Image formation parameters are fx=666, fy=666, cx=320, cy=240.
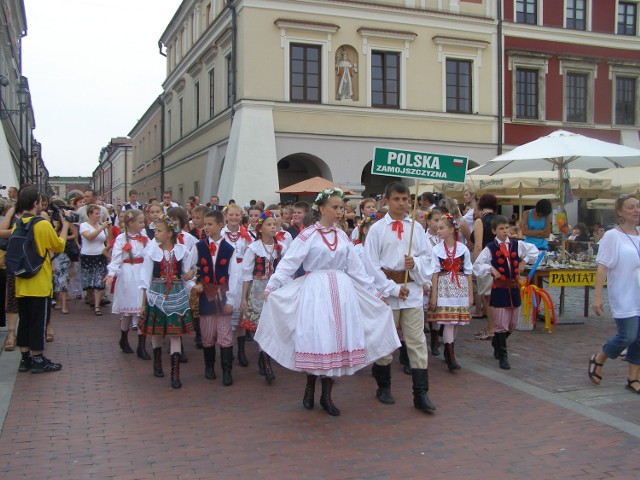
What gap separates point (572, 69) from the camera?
26750 millimetres

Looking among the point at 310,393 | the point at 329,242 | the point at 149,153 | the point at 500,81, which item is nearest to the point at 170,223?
the point at 329,242

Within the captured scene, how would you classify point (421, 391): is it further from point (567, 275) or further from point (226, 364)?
point (567, 275)

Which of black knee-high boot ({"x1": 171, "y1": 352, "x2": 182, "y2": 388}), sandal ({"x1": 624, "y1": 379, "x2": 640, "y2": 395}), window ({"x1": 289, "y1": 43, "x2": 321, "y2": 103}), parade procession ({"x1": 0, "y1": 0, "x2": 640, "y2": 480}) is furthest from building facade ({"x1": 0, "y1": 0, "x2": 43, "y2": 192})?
sandal ({"x1": 624, "y1": 379, "x2": 640, "y2": 395})

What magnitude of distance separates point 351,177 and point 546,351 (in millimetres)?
15314

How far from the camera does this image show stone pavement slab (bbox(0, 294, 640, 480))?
4.84 metres

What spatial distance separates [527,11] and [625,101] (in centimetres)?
592

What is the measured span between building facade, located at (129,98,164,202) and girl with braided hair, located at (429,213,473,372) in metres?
33.5

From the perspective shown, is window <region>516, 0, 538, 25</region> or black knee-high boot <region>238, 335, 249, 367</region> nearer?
black knee-high boot <region>238, 335, 249, 367</region>

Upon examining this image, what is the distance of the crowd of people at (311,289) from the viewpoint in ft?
19.9

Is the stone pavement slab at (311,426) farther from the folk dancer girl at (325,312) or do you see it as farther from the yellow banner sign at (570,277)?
the yellow banner sign at (570,277)

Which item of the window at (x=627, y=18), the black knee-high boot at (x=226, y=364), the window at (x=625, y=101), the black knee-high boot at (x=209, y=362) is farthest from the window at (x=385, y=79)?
the black knee-high boot at (x=226, y=364)

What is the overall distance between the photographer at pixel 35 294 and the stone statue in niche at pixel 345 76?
16.7 meters

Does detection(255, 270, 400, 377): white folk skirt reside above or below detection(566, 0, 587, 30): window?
below

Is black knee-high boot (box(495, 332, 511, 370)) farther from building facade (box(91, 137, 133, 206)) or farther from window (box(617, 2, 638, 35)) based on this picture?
building facade (box(91, 137, 133, 206))
